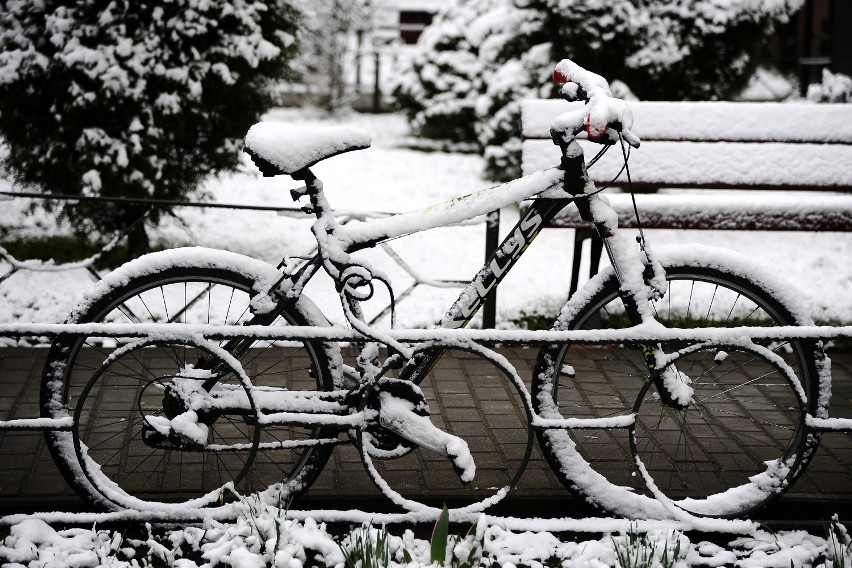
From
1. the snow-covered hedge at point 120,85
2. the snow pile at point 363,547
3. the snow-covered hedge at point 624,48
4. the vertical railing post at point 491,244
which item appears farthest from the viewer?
the snow-covered hedge at point 624,48

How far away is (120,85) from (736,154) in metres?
3.58

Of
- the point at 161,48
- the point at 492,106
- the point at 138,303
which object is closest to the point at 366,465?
the point at 138,303

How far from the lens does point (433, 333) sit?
301cm

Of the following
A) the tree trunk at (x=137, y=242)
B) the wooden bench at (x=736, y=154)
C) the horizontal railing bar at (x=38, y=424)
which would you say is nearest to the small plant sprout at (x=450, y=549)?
the horizontal railing bar at (x=38, y=424)

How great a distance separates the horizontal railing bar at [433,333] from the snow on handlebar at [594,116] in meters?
0.60

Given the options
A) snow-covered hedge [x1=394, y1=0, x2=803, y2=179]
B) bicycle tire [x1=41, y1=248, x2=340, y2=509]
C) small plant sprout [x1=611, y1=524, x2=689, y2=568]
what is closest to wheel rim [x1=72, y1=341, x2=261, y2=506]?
bicycle tire [x1=41, y1=248, x2=340, y2=509]

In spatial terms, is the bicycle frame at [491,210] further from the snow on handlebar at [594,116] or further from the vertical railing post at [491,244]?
the vertical railing post at [491,244]

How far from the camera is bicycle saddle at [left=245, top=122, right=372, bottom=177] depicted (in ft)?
9.87

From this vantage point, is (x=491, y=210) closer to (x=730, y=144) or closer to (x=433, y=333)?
(x=433, y=333)

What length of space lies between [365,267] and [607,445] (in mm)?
1524

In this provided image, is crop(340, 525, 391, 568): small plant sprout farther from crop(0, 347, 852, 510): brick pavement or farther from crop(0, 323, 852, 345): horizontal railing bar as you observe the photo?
crop(0, 323, 852, 345): horizontal railing bar

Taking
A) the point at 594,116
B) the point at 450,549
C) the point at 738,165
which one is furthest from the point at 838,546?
the point at 738,165

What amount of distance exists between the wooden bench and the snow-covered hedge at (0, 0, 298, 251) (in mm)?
1827

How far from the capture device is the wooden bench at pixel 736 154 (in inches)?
213
